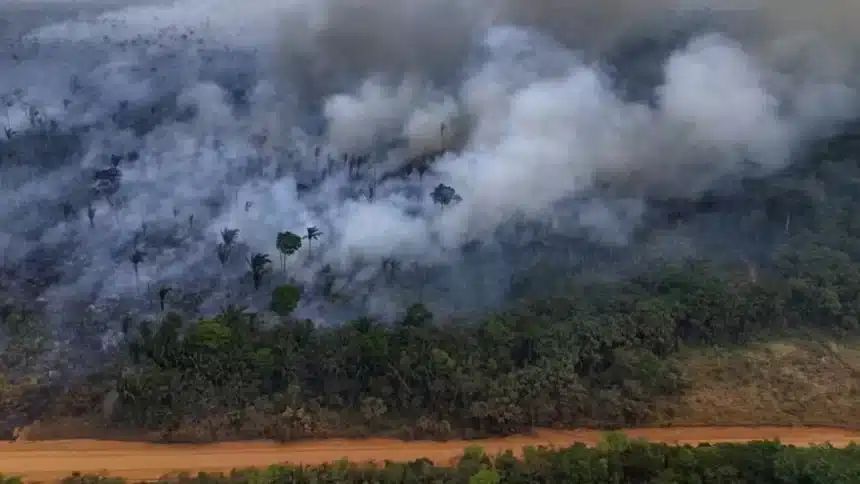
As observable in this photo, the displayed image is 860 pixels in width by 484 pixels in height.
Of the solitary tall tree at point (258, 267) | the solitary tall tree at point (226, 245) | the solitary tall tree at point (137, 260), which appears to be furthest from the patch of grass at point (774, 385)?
the solitary tall tree at point (137, 260)

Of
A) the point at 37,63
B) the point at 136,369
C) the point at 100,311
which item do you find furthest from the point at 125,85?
the point at 136,369

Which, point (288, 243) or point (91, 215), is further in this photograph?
point (91, 215)

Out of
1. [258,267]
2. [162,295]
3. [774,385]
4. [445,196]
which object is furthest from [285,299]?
[774,385]

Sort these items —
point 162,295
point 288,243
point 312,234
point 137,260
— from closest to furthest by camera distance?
point 162,295, point 288,243, point 137,260, point 312,234

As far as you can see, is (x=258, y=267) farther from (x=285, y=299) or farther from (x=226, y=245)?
(x=285, y=299)

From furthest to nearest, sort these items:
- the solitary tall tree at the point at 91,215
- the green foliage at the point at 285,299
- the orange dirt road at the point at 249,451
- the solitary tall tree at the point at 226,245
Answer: the solitary tall tree at the point at 91,215
the solitary tall tree at the point at 226,245
the green foliage at the point at 285,299
the orange dirt road at the point at 249,451

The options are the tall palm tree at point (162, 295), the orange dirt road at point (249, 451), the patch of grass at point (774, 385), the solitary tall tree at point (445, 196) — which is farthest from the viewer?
the solitary tall tree at point (445, 196)

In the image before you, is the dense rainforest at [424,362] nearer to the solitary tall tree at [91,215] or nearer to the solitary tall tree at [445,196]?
the solitary tall tree at [91,215]

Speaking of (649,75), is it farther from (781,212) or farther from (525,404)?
(525,404)

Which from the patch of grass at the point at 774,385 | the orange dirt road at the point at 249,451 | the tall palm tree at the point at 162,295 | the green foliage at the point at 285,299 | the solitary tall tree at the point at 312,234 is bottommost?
the orange dirt road at the point at 249,451
